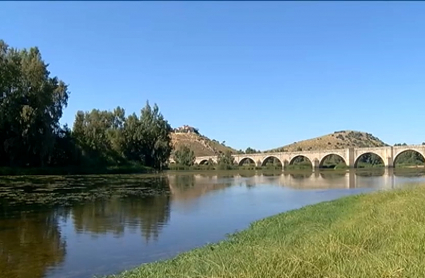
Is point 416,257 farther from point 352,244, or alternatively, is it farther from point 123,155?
point 123,155

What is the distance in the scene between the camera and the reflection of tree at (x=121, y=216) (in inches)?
709

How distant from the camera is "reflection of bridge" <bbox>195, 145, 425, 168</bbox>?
12138 cm

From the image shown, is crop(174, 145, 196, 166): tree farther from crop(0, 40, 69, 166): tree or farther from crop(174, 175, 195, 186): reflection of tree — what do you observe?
crop(0, 40, 69, 166): tree

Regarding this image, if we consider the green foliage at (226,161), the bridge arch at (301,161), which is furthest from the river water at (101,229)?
the bridge arch at (301,161)

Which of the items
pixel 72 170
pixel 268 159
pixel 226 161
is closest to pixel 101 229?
pixel 72 170

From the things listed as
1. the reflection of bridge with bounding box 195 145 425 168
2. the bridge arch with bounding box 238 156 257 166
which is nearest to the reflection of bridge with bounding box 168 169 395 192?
the reflection of bridge with bounding box 195 145 425 168

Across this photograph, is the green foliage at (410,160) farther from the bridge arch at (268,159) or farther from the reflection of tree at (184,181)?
the reflection of tree at (184,181)

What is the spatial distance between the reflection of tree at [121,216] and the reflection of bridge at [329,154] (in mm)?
106165

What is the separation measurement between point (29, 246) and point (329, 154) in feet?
436

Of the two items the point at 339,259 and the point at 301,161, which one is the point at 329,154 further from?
the point at 339,259

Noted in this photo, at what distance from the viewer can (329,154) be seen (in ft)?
458

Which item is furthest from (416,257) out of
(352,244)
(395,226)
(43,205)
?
(43,205)

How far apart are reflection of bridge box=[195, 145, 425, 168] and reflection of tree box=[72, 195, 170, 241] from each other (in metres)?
106

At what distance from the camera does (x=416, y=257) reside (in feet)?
22.8
